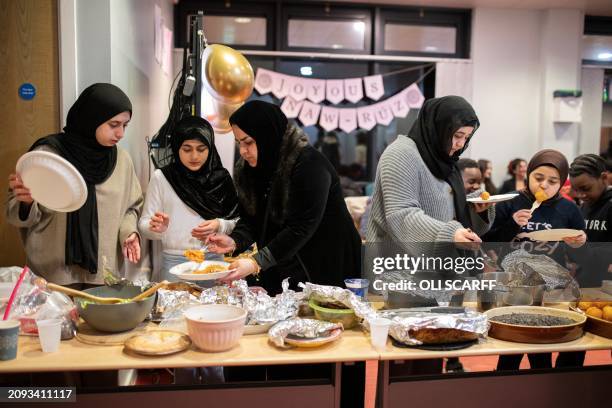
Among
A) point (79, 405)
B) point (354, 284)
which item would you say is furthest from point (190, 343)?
point (354, 284)

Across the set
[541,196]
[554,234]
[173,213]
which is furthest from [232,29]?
[554,234]

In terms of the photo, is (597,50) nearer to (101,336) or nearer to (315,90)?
(315,90)

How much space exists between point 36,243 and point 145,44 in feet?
5.74

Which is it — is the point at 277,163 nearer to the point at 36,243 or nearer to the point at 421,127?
the point at 421,127

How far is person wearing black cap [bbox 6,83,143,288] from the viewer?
193 cm

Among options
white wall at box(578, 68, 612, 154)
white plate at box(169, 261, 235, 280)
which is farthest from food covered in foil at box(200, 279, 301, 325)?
white wall at box(578, 68, 612, 154)

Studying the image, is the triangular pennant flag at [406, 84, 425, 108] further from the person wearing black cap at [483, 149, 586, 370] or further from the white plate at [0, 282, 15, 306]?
the white plate at [0, 282, 15, 306]

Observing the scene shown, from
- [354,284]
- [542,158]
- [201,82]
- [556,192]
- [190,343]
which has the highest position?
[201,82]

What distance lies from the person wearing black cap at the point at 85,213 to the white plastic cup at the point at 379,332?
1070 millimetres

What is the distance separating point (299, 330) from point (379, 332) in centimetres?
23

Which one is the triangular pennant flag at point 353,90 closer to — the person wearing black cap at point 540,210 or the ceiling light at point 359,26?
the ceiling light at point 359,26

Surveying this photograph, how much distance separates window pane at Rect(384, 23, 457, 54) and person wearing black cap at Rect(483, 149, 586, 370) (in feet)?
11.2

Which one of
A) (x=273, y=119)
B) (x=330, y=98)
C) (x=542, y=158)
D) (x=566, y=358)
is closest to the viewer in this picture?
(x=273, y=119)

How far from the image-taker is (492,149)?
5.51 meters
